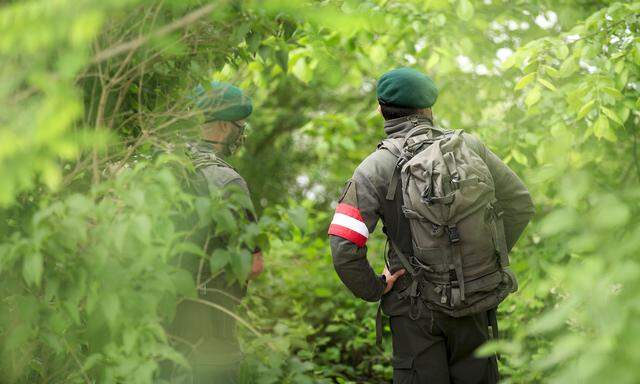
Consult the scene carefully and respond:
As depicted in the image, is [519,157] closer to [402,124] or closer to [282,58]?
[402,124]

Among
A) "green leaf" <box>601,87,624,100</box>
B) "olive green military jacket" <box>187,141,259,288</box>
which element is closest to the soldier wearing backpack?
"olive green military jacket" <box>187,141,259,288</box>

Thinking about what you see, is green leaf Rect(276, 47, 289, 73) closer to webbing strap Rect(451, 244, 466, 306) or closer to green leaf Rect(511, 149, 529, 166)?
webbing strap Rect(451, 244, 466, 306)

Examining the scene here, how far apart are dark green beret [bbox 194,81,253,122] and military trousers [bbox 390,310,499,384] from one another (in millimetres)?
1250

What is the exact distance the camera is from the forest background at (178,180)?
1.65 meters

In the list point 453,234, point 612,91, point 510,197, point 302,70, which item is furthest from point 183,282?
point 302,70

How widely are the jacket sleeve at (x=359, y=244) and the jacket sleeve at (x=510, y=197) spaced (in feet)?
2.02

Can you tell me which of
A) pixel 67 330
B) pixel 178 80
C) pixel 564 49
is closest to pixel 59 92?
pixel 67 330

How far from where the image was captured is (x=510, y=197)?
3666 millimetres

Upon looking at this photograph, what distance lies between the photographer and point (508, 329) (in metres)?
5.70

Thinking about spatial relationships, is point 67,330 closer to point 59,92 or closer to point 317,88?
point 59,92

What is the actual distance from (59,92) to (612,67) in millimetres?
3631

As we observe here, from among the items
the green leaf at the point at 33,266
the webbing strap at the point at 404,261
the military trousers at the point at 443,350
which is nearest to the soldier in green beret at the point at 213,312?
the webbing strap at the point at 404,261

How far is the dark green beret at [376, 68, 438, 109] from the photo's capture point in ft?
11.6

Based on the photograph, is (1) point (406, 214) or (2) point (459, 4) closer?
(1) point (406, 214)
